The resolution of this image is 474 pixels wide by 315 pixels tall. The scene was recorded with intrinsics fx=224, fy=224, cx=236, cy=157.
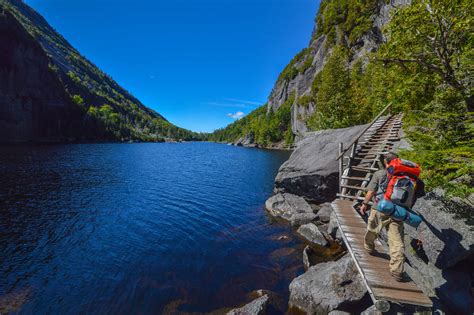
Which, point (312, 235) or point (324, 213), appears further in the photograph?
point (324, 213)

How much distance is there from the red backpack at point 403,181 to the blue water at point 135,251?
6595 millimetres

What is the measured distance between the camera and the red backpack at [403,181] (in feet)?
20.9

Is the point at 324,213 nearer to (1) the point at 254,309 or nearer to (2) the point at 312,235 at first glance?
(2) the point at 312,235

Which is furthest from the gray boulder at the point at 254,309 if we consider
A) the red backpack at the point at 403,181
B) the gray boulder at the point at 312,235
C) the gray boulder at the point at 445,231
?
the gray boulder at the point at 312,235

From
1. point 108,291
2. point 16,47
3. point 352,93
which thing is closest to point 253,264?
point 108,291

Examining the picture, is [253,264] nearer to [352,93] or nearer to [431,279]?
[431,279]

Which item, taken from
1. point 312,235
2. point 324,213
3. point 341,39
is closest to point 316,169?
point 324,213

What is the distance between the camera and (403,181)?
642 centimetres

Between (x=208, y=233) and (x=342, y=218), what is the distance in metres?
9.30

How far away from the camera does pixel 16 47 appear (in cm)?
8925

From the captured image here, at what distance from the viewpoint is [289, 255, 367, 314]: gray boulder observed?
8.09 meters

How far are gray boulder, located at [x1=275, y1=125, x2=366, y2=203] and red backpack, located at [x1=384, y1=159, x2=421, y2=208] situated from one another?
11.2 meters

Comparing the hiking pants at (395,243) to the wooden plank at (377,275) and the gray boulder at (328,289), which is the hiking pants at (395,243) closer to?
the wooden plank at (377,275)

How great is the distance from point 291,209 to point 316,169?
13.0 feet
